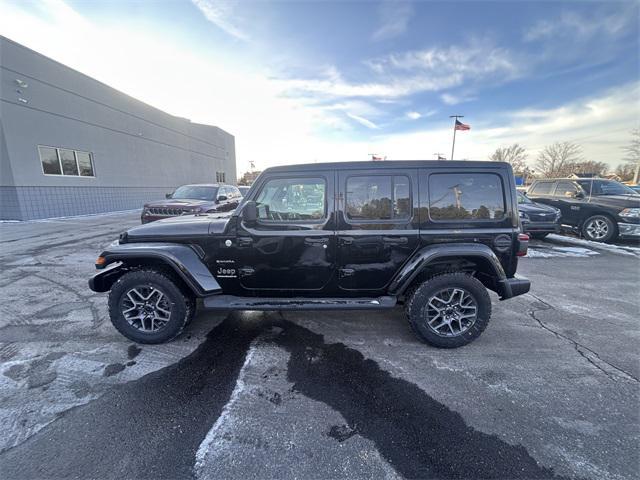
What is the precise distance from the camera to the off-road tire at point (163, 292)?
2895 mm

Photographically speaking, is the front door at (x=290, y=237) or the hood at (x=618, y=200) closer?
the front door at (x=290, y=237)

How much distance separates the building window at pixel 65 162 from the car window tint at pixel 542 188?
19804 mm

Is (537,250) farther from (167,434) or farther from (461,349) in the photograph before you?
(167,434)

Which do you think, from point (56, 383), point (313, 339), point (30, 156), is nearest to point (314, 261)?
point (313, 339)

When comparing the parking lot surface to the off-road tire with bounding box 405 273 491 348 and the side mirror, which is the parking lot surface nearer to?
the off-road tire with bounding box 405 273 491 348

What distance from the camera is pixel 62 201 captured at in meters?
11.8

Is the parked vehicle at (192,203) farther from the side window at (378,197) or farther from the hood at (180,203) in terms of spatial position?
the side window at (378,197)

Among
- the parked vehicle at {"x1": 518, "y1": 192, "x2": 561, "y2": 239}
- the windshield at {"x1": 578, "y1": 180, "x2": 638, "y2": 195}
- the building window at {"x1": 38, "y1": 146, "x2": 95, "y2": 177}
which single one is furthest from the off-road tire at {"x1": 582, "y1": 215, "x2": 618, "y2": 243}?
the building window at {"x1": 38, "y1": 146, "x2": 95, "y2": 177}

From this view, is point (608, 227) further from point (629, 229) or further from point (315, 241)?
point (315, 241)

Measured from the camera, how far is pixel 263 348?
9.48 ft

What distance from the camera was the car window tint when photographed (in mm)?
9617

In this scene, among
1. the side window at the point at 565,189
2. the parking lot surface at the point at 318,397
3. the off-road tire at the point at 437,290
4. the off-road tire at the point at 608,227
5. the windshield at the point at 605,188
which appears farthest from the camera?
the side window at the point at 565,189

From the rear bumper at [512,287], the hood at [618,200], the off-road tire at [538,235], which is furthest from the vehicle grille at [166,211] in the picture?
the hood at [618,200]

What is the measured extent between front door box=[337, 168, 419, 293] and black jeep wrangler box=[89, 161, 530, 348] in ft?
0.04
